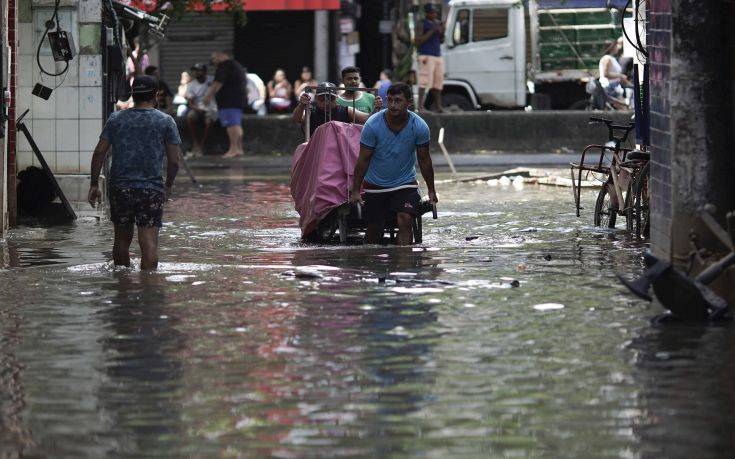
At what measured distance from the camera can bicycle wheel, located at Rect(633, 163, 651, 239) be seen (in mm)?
15617

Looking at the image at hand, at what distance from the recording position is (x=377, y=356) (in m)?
9.18

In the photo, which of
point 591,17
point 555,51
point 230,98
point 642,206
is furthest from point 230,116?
point 642,206

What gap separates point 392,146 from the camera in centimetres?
1465

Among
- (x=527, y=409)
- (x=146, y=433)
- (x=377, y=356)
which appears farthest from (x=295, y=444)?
(x=377, y=356)

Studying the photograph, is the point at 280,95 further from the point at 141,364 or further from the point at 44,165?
the point at 141,364

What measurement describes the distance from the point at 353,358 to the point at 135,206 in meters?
4.14

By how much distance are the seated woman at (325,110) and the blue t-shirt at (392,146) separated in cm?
160

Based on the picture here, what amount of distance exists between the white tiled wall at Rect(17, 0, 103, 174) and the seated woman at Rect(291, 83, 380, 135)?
320 centimetres

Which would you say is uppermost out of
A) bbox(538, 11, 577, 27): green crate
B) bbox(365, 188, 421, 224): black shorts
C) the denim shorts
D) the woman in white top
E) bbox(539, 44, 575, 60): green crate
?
bbox(538, 11, 577, 27): green crate

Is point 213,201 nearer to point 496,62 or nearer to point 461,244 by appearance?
point 461,244

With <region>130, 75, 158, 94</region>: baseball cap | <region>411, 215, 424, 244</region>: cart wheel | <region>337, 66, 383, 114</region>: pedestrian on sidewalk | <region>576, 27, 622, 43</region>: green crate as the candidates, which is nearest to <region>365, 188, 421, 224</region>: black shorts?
<region>411, 215, 424, 244</region>: cart wheel

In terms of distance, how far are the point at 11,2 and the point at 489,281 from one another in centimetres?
713

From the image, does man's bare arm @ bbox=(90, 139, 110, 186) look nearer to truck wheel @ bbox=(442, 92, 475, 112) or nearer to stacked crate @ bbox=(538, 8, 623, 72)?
truck wheel @ bbox=(442, 92, 475, 112)

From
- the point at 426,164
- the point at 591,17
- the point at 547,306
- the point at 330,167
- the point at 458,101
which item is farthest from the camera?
the point at 591,17
